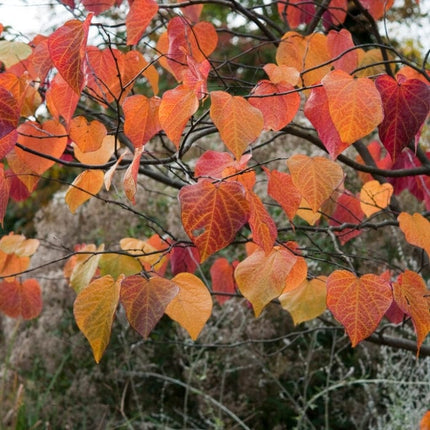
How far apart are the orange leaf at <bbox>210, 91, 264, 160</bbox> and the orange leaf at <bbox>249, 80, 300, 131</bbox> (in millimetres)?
144

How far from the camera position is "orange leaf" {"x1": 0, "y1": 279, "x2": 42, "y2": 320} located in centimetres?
170

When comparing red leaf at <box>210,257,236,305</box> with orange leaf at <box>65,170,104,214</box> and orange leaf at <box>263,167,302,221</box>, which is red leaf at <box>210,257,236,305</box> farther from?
orange leaf at <box>263,167,302,221</box>

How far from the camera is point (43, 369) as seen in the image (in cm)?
337

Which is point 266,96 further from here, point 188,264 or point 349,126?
point 188,264

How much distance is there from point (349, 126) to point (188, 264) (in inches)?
33.4

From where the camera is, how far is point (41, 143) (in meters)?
1.33

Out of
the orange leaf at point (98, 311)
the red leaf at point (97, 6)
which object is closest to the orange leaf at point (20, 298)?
the red leaf at point (97, 6)

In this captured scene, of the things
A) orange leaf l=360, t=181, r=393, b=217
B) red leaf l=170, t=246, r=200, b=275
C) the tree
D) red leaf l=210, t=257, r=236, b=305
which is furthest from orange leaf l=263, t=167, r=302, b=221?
red leaf l=210, t=257, r=236, b=305

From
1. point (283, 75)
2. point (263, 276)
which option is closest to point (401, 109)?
point (283, 75)

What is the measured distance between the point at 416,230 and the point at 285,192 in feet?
1.08

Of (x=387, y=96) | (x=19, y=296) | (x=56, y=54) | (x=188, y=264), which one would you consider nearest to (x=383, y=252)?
(x=188, y=264)

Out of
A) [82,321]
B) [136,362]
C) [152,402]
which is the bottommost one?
[152,402]

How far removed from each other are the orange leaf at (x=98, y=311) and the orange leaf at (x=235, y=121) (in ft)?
0.85

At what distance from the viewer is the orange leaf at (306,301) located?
54.6 inches
